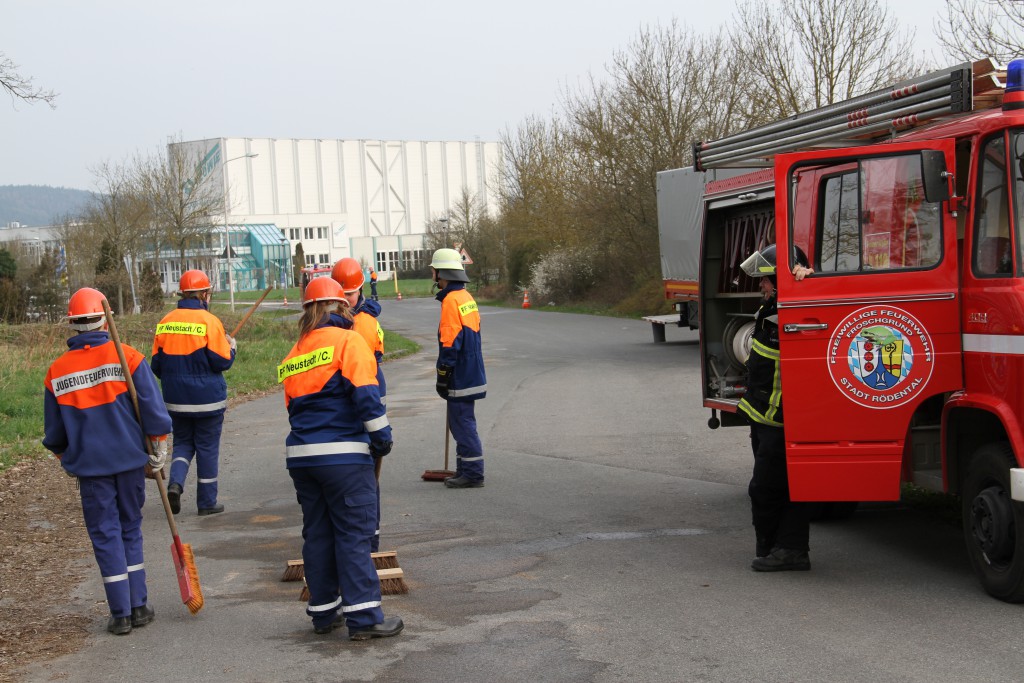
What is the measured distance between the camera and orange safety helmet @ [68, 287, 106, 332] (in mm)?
6184

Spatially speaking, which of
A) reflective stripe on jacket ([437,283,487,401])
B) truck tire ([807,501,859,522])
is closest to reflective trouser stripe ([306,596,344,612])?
truck tire ([807,501,859,522])

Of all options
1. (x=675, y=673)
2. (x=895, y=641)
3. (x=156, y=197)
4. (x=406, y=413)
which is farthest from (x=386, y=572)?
(x=156, y=197)

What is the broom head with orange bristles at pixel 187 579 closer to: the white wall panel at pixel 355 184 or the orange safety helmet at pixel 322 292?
the orange safety helmet at pixel 322 292

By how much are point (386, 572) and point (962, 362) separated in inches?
137

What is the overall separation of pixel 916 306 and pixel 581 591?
2.49 metres

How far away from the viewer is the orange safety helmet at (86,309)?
243 inches

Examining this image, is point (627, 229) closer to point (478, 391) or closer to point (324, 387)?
point (478, 391)

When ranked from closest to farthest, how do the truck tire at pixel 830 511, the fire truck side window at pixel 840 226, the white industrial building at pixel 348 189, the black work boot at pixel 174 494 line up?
1. the fire truck side window at pixel 840 226
2. the truck tire at pixel 830 511
3. the black work boot at pixel 174 494
4. the white industrial building at pixel 348 189

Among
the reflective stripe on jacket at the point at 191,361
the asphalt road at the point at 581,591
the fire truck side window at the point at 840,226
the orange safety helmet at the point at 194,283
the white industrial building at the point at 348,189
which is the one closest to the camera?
the asphalt road at the point at 581,591

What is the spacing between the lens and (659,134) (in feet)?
116

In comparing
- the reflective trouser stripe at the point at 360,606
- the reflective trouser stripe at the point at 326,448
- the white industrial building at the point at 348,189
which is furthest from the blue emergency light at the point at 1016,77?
the white industrial building at the point at 348,189

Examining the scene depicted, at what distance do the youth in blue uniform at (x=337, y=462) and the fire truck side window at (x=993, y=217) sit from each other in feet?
10.8

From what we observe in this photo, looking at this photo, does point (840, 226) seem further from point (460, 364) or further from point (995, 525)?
point (460, 364)

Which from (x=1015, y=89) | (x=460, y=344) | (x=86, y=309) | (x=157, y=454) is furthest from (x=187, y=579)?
(x=1015, y=89)
